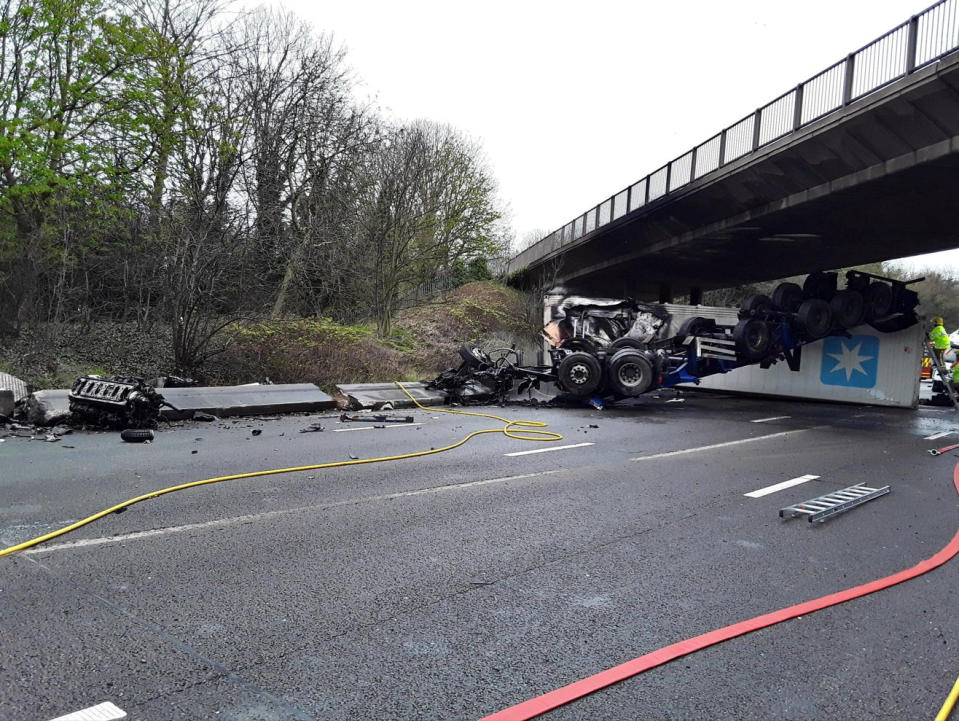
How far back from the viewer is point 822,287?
16.1 meters

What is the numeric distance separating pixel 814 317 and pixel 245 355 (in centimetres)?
1370

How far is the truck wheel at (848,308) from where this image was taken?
15.7 metres

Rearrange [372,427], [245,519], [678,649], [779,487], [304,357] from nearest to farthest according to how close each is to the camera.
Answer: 1. [678,649]
2. [245,519]
3. [779,487]
4. [372,427]
5. [304,357]

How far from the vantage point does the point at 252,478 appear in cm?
634

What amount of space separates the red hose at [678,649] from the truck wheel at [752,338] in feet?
37.2

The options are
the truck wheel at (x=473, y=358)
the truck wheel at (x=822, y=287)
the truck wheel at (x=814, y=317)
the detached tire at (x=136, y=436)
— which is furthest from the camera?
the truck wheel at (x=822, y=287)

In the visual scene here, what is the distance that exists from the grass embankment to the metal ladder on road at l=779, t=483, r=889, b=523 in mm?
11179

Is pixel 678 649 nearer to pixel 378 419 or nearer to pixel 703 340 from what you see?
pixel 378 419

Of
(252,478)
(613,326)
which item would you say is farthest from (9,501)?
(613,326)

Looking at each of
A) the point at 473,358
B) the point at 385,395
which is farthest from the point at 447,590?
the point at 473,358

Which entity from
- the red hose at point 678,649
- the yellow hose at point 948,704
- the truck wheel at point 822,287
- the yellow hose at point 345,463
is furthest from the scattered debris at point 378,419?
the truck wheel at point 822,287

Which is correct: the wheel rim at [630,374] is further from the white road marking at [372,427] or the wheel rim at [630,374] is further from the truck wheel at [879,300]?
the truck wheel at [879,300]

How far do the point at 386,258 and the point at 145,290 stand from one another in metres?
9.04

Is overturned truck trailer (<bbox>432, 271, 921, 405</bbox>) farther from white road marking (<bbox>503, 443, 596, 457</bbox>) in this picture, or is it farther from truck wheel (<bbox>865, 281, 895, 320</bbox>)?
white road marking (<bbox>503, 443, 596, 457</bbox>)
